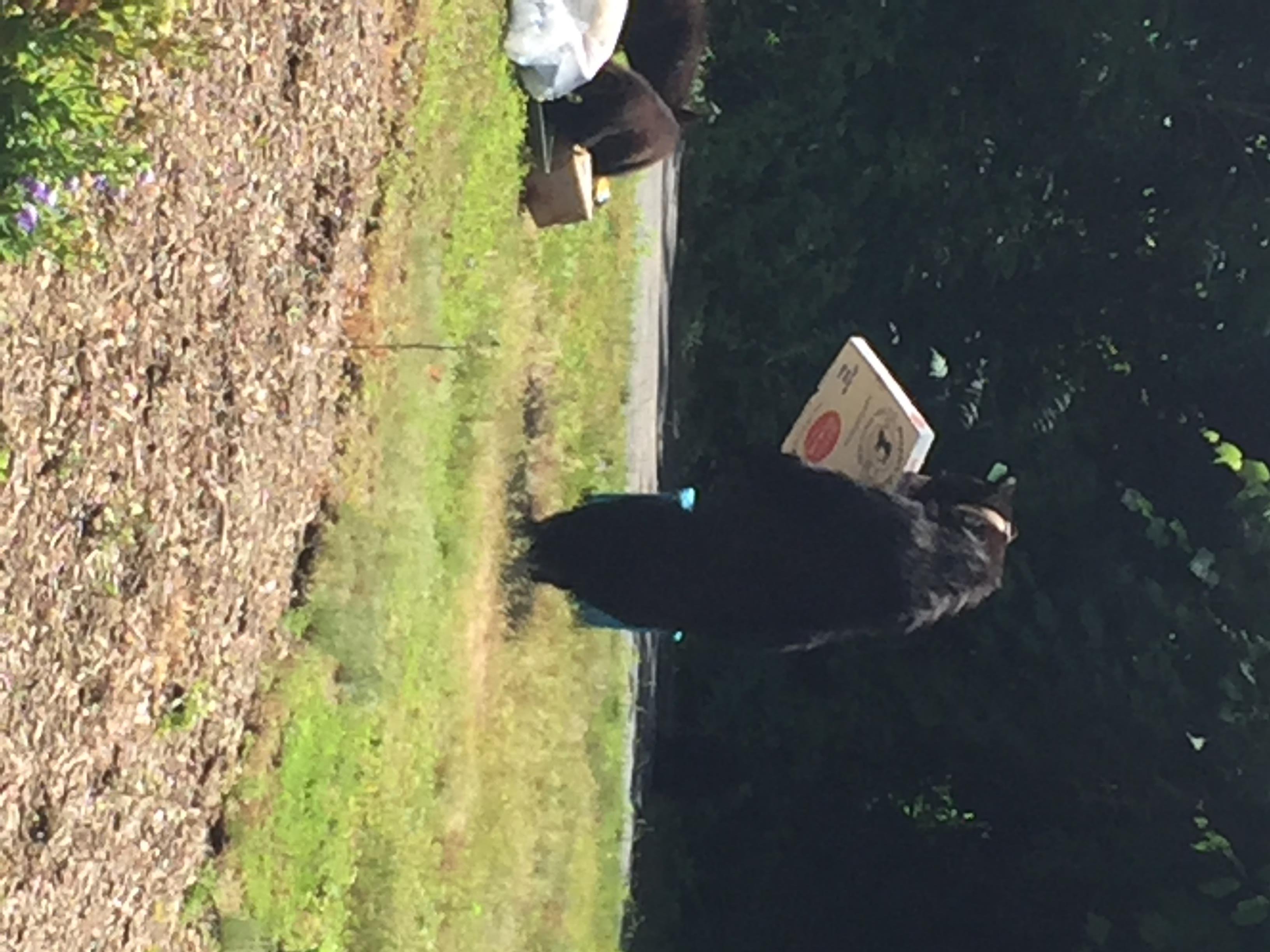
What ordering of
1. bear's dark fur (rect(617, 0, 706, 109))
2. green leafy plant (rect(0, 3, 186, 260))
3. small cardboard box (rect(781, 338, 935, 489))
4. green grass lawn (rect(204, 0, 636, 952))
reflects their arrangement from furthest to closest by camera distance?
bear's dark fur (rect(617, 0, 706, 109)) → small cardboard box (rect(781, 338, 935, 489)) → green grass lawn (rect(204, 0, 636, 952)) → green leafy plant (rect(0, 3, 186, 260))

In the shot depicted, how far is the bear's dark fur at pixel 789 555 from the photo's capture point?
654cm

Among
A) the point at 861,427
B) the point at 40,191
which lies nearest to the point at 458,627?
the point at 861,427

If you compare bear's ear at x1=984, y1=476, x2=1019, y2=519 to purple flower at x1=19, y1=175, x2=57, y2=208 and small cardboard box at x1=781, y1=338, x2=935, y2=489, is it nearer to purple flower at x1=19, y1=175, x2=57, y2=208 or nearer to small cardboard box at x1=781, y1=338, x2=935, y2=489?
small cardboard box at x1=781, y1=338, x2=935, y2=489

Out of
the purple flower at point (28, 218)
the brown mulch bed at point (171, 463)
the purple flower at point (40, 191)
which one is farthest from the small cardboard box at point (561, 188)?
the purple flower at point (28, 218)

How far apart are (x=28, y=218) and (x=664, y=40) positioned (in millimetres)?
5401

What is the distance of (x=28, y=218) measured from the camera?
4023 mm

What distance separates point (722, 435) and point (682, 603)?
3.56m

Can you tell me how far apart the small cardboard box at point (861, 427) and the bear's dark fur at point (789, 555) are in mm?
142

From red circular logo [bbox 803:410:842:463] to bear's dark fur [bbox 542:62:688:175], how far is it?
1.80 m

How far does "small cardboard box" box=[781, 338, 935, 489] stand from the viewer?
22.1ft

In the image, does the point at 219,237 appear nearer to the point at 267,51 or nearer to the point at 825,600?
the point at 267,51

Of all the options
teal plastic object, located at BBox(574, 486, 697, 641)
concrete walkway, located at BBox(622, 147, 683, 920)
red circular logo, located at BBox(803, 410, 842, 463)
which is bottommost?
concrete walkway, located at BBox(622, 147, 683, 920)

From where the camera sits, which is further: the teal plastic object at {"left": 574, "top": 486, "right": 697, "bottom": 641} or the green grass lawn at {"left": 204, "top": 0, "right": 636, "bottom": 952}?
the teal plastic object at {"left": 574, "top": 486, "right": 697, "bottom": 641}

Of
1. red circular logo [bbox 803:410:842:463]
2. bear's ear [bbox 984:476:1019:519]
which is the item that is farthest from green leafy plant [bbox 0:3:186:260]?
bear's ear [bbox 984:476:1019:519]
